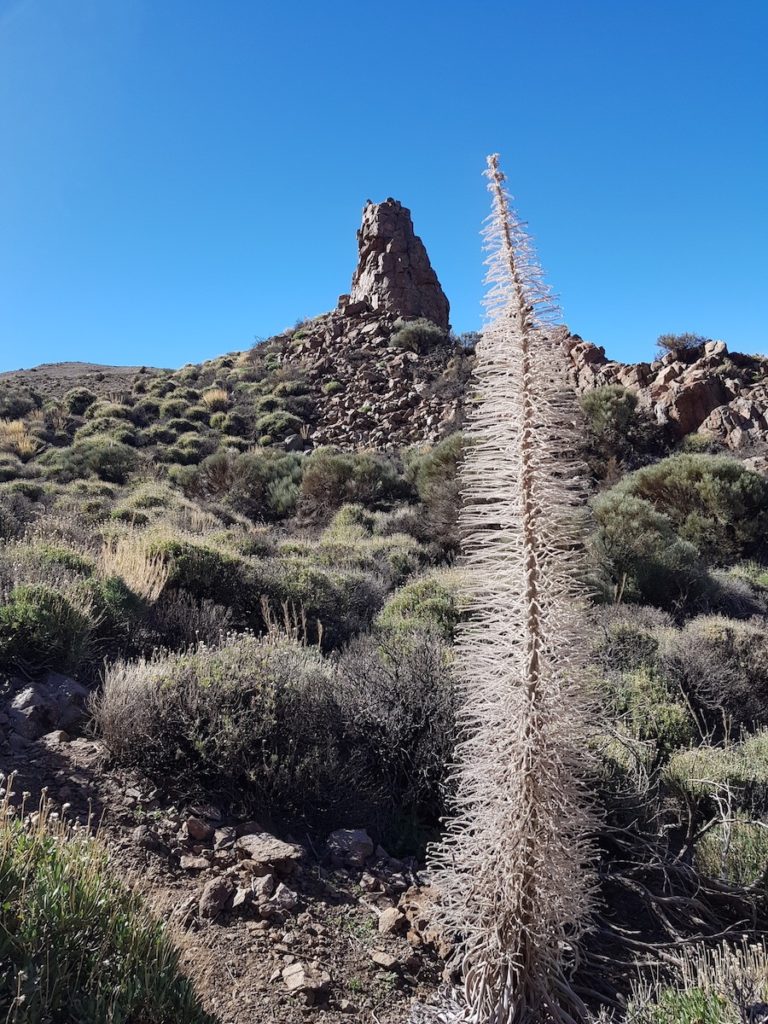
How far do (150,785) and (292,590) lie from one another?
4.10m

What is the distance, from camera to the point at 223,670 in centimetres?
409

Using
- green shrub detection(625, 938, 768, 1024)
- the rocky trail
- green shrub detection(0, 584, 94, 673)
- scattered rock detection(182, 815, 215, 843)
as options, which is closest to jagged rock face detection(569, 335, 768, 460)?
green shrub detection(0, 584, 94, 673)

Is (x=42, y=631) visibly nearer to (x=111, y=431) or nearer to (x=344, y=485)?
(x=344, y=485)

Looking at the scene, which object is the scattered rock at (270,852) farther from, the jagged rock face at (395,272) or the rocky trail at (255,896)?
the jagged rock face at (395,272)

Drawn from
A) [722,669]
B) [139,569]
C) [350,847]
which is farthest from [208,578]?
[722,669]

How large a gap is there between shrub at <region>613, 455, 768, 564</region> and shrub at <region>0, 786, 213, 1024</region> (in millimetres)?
12081

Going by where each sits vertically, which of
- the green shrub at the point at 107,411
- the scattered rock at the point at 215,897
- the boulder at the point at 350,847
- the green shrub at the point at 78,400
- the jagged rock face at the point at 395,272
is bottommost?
the boulder at the point at 350,847

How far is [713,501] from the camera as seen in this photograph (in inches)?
519

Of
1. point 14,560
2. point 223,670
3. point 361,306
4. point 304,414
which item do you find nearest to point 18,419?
point 304,414

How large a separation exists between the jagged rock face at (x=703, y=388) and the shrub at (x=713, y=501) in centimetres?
306

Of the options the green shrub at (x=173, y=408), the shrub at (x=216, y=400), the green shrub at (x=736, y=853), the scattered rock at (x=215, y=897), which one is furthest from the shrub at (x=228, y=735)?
the shrub at (x=216, y=400)

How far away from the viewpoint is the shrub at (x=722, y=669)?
574 centimetres

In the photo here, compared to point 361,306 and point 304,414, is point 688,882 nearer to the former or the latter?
point 304,414

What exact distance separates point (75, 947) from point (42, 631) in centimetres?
303
